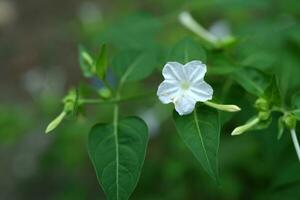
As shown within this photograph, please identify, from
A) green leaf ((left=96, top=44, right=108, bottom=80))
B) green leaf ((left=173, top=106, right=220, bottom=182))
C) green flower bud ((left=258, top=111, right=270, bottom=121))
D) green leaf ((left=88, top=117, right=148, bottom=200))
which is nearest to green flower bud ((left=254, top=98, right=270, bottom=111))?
green flower bud ((left=258, top=111, right=270, bottom=121))

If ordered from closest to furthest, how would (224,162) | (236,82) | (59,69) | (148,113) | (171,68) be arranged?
(171,68) → (236,82) → (224,162) → (148,113) → (59,69)

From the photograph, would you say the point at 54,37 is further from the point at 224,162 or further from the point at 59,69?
the point at 224,162

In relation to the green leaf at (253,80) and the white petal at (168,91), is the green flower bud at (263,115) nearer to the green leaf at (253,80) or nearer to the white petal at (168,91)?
the green leaf at (253,80)

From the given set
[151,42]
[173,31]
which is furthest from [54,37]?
[151,42]

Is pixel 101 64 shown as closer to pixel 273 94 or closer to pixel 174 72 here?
pixel 174 72

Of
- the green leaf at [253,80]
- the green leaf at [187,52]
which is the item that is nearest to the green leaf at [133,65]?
the green leaf at [187,52]

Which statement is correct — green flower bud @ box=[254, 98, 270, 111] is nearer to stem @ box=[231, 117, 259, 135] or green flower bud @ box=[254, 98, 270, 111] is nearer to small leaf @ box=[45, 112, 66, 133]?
stem @ box=[231, 117, 259, 135]
